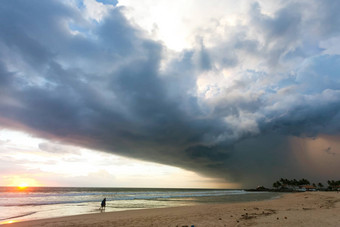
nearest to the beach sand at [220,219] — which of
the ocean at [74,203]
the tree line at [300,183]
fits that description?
the ocean at [74,203]

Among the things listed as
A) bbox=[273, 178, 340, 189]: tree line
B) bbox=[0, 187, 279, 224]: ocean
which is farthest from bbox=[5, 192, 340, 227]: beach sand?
bbox=[273, 178, 340, 189]: tree line

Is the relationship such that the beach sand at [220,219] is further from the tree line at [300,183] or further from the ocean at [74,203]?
the tree line at [300,183]

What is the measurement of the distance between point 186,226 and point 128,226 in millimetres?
5130

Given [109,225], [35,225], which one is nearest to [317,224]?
[109,225]

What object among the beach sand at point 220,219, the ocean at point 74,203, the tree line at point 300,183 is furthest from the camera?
the tree line at point 300,183

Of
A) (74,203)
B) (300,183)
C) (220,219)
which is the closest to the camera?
(220,219)

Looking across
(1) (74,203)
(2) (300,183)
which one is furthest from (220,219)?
(2) (300,183)

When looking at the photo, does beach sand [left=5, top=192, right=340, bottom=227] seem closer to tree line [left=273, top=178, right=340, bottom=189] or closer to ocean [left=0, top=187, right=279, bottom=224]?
ocean [left=0, top=187, right=279, bottom=224]

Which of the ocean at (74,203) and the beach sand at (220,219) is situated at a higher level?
the beach sand at (220,219)

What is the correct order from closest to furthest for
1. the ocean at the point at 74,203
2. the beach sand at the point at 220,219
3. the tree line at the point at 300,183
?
the beach sand at the point at 220,219 → the ocean at the point at 74,203 → the tree line at the point at 300,183

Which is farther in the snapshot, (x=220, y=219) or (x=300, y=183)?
(x=300, y=183)

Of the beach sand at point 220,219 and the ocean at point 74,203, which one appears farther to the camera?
the ocean at point 74,203

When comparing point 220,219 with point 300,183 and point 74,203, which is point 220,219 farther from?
point 300,183

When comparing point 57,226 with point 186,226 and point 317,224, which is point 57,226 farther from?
point 317,224
